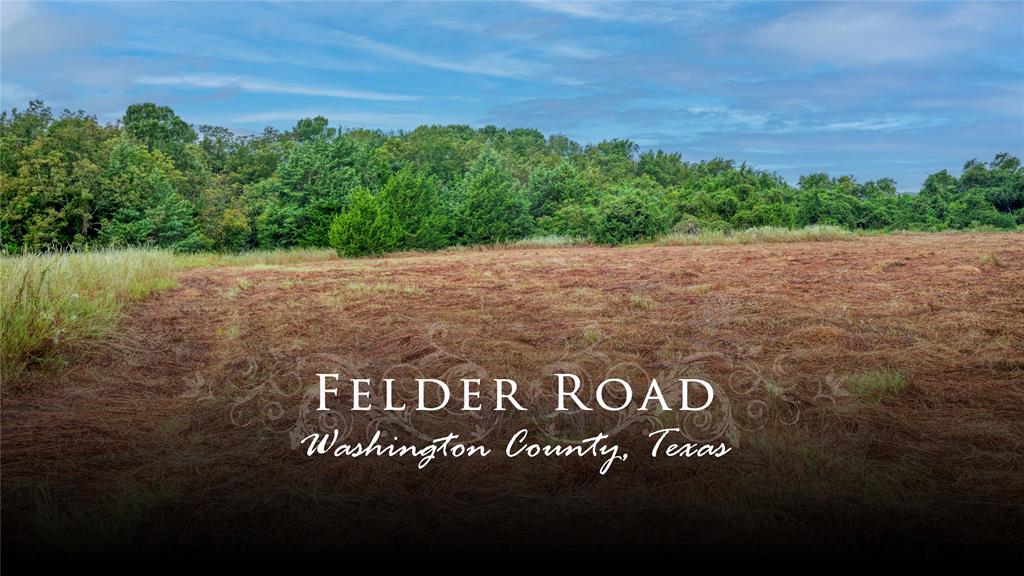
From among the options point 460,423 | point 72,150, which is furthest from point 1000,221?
point 72,150

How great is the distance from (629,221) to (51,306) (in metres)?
18.7


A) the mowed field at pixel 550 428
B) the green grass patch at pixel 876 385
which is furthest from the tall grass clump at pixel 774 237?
the green grass patch at pixel 876 385

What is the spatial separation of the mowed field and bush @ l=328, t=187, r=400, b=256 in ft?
46.6

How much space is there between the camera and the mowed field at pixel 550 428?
2.49 m

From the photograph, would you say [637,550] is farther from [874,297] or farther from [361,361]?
[874,297]

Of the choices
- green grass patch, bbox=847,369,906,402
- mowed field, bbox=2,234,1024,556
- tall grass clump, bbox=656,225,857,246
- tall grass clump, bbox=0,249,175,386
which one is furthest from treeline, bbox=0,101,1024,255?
green grass patch, bbox=847,369,906,402

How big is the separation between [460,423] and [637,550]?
1.27m

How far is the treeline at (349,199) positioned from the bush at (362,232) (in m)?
0.04

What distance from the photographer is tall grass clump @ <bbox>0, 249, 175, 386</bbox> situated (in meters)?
4.68

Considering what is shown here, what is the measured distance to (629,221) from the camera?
22.6 meters

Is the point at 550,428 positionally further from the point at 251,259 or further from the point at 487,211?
the point at 487,211

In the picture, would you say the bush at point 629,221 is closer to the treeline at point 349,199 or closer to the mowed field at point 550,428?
the treeline at point 349,199

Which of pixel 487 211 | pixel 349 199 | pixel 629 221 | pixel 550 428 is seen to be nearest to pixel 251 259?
pixel 349 199

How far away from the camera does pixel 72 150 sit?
25.2 meters
